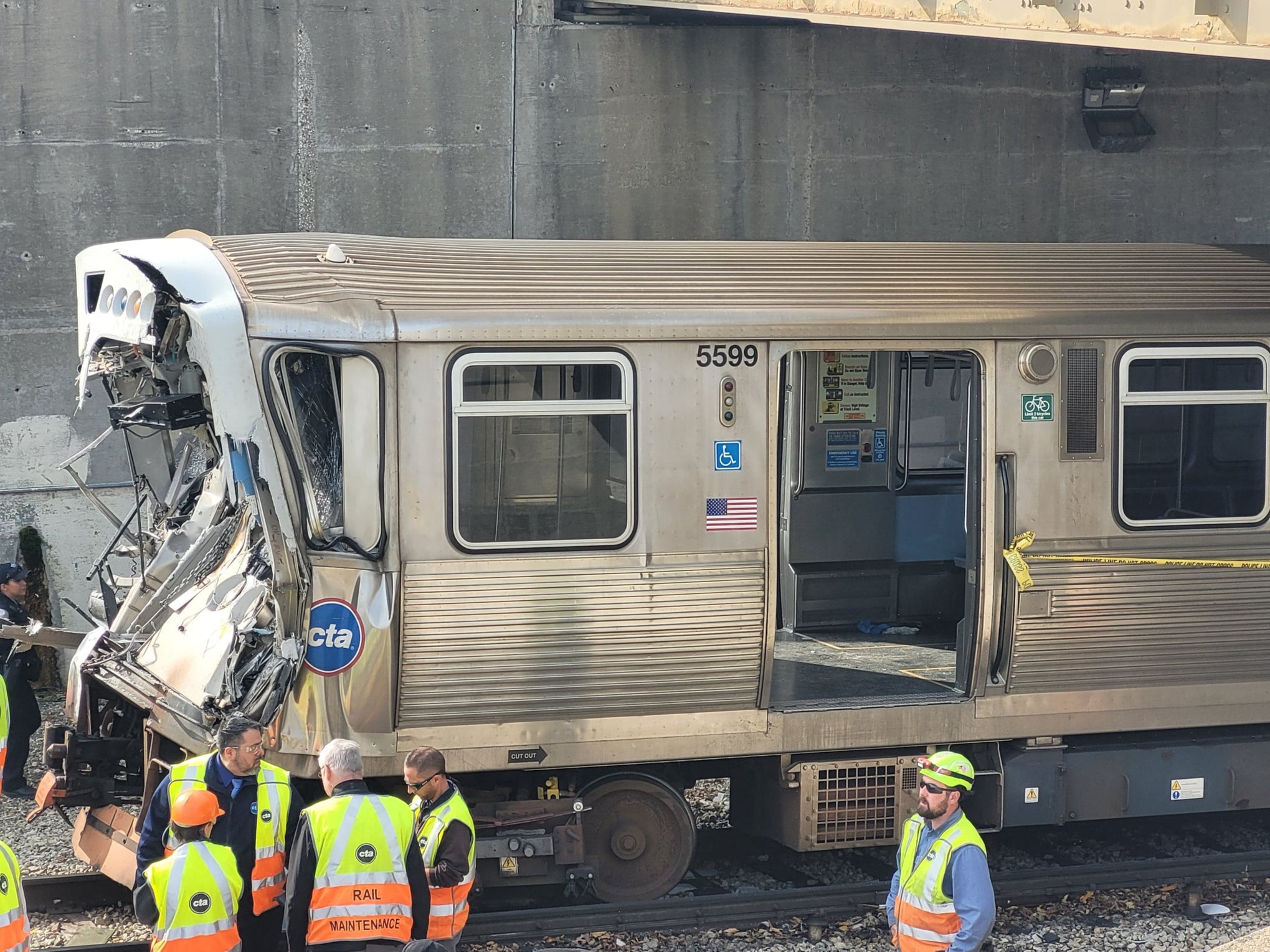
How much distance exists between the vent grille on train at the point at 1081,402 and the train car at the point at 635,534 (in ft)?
0.06

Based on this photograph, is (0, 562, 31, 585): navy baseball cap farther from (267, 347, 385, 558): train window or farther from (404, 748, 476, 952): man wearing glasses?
(404, 748, 476, 952): man wearing glasses

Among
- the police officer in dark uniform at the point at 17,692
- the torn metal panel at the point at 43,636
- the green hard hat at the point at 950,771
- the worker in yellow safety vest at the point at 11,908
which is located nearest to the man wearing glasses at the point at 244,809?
the worker in yellow safety vest at the point at 11,908

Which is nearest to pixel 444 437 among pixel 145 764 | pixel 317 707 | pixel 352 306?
pixel 352 306

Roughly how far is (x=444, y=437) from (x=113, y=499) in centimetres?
644

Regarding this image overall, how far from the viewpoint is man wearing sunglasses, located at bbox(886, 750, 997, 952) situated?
17.2 ft

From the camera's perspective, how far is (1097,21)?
8602mm

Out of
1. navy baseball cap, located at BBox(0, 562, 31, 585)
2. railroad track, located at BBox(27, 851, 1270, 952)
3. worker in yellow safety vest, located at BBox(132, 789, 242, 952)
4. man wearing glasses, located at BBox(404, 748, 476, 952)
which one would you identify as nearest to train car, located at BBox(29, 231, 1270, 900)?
railroad track, located at BBox(27, 851, 1270, 952)

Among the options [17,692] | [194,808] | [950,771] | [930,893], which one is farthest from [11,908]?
[17,692]

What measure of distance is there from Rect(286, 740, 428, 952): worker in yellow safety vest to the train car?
5.13 ft

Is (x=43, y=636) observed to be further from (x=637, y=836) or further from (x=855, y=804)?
(x=855, y=804)

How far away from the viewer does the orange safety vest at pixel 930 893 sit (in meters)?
5.36

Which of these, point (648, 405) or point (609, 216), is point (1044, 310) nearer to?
point (648, 405)

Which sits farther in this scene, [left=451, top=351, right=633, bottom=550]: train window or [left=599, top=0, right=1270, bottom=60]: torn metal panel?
[left=599, top=0, right=1270, bottom=60]: torn metal panel

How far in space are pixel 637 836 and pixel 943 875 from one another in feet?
9.26
